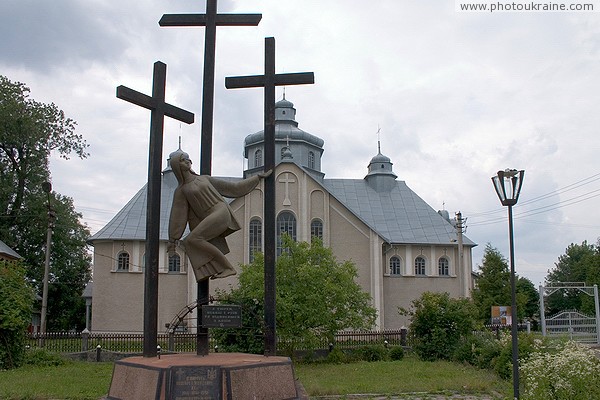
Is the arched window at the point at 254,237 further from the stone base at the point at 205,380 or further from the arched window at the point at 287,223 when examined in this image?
the stone base at the point at 205,380

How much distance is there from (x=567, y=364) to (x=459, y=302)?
13.7 m

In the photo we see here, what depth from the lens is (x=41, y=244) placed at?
38.5 metres

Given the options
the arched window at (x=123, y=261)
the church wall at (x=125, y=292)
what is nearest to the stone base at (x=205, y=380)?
the church wall at (x=125, y=292)

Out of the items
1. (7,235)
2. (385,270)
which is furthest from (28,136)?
(385,270)

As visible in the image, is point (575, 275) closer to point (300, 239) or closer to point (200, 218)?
point (300, 239)

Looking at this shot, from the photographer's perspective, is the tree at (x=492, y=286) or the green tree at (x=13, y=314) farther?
the tree at (x=492, y=286)

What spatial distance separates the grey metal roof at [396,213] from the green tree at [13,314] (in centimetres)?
2036

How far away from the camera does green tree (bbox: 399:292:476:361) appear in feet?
71.7

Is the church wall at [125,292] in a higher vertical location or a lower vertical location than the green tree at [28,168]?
lower

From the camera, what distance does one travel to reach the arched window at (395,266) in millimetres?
37281

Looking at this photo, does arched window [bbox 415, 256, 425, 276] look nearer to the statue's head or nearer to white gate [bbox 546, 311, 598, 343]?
white gate [bbox 546, 311, 598, 343]

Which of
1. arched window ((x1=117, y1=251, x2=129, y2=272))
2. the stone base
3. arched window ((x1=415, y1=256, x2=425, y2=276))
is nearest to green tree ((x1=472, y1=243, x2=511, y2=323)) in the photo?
arched window ((x1=415, y1=256, x2=425, y2=276))

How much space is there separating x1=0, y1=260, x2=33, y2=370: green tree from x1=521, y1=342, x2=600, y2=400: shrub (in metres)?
15.4

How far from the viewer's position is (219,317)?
8.74 metres
